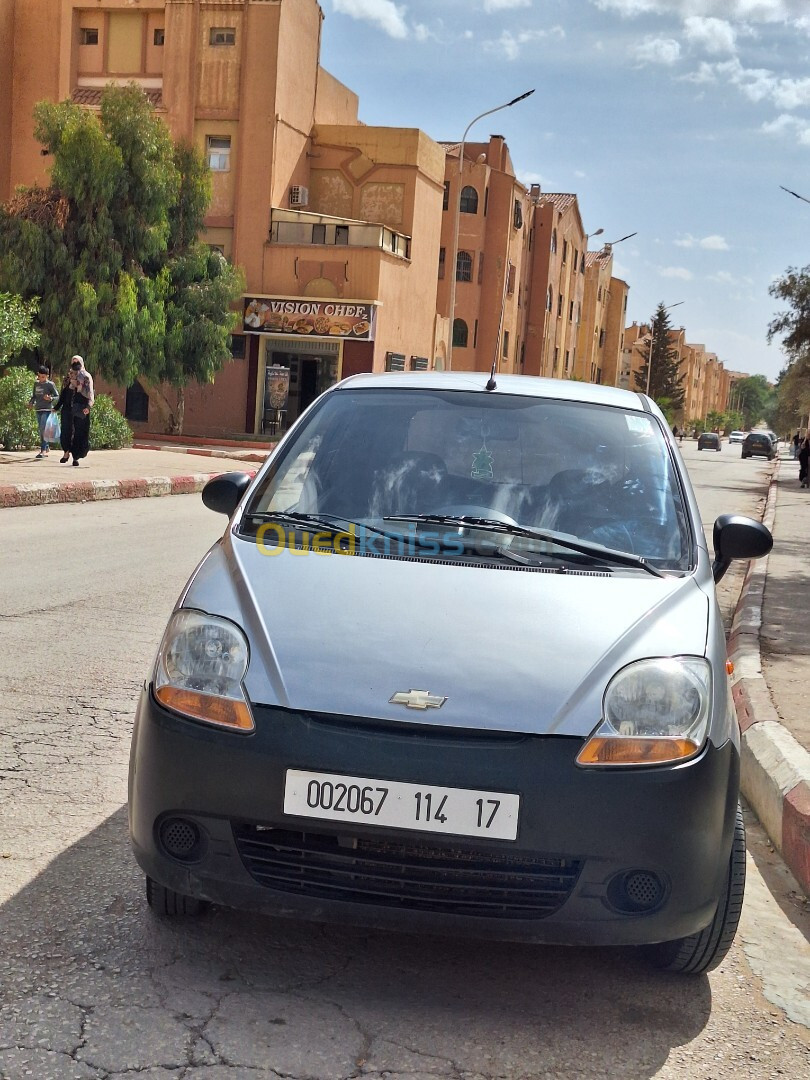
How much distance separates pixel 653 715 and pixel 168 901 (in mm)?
1397

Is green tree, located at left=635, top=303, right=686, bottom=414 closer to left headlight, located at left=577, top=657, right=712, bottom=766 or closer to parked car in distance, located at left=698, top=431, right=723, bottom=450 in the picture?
parked car in distance, located at left=698, top=431, right=723, bottom=450

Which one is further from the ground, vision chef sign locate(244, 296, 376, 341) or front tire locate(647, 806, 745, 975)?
vision chef sign locate(244, 296, 376, 341)

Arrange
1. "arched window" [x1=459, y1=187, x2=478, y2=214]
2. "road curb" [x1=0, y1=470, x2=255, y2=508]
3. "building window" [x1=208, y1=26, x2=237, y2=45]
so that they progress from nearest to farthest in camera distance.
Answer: "road curb" [x1=0, y1=470, x2=255, y2=508] → "building window" [x1=208, y1=26, x2=237, y2=45] → "arched window" [x1=459, y1=187, x2=478, y2=214]

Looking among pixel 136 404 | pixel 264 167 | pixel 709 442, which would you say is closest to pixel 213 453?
pixel 136 404

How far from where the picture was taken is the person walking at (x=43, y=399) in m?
20.6

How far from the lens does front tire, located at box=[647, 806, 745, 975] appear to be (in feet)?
10.4

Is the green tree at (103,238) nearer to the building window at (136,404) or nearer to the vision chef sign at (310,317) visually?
the vision chef sign at (310,317)

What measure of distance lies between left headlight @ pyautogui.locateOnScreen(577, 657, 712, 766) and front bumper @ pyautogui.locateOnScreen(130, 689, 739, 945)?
0.05 metres

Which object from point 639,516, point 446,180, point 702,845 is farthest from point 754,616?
point 446,180

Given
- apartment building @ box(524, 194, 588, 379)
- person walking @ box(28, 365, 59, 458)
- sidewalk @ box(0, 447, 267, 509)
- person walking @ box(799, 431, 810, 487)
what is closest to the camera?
sidewalk @ box(0, 447, 267, 509)

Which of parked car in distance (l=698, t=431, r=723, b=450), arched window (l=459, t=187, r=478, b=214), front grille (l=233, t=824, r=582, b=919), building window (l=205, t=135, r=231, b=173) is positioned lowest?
parked car in distance (l=698, t=431, r=723, b=450)

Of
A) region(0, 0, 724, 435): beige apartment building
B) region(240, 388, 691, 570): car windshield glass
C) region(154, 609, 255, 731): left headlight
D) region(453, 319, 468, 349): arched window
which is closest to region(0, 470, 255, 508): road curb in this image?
region(240, 388, 691, 570): car windshield glass

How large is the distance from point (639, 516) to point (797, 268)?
41.2 meters

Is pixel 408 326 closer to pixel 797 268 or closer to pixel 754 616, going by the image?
pixel 797 268
